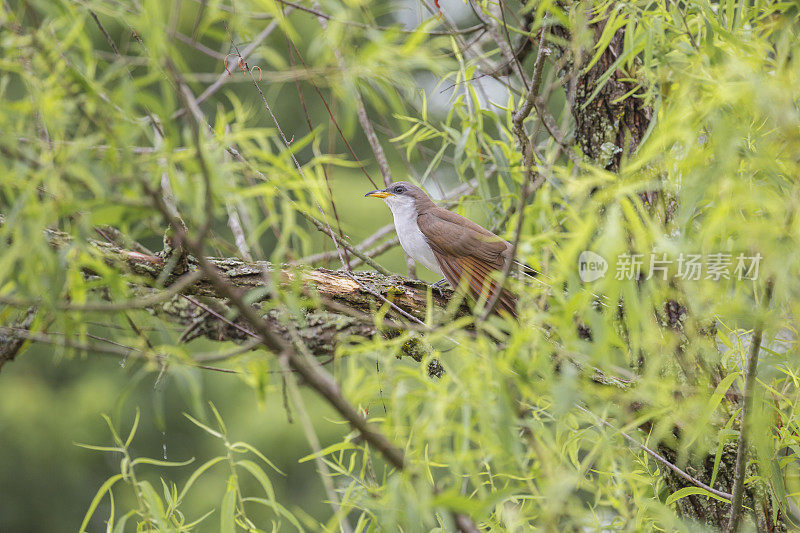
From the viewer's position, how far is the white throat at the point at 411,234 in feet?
10.2

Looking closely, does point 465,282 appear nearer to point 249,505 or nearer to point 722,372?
point 722,372

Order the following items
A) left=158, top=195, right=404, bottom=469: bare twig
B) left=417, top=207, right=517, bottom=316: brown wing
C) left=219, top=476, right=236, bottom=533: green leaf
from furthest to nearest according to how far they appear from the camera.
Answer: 1. left=417, top=207, right=517, bottom=316: brown wing
2. left=219, top=476, right=236, bottom=533: green leaf
3. left=158, top=195, right=404, bottom=469: bare twig

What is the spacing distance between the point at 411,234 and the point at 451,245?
0.87 feet

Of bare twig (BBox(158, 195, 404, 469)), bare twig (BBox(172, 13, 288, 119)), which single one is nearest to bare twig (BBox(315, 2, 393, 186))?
bare twig (BBox(172, 13, 288, 119))

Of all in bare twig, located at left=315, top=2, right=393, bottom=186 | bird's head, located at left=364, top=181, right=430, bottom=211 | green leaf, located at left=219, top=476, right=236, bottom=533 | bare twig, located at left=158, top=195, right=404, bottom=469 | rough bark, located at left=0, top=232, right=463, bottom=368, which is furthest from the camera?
bird's head, located at left=364, top=181, right=430, bottom=211

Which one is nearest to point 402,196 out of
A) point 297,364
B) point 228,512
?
point 228,512

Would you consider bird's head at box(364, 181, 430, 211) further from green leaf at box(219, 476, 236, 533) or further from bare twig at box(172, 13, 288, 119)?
green leaf at box(219, 476, 236, 533)

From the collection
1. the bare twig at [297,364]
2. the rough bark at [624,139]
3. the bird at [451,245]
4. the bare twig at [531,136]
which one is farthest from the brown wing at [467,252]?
the bare twig at [297,364]

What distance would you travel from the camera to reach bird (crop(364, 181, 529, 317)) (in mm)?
2867

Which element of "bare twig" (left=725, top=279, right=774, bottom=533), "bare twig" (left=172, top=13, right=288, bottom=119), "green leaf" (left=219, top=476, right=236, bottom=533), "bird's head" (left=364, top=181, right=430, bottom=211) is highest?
"bare twig" (left=172, top=13, right=288, bottom=119)

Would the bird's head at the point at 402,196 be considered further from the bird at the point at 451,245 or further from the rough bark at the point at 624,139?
the rough bark at the point at 624,139

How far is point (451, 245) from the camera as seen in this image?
301cm

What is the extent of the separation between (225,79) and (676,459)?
6.33 ft

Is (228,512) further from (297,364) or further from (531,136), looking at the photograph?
(531,136)
